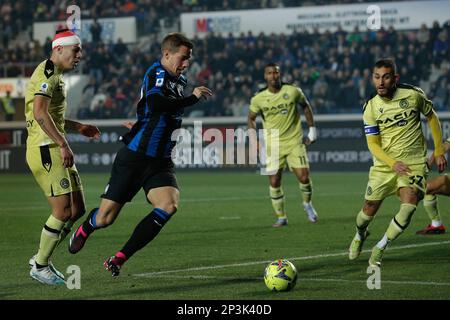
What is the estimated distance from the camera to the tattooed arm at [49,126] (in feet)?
29.1

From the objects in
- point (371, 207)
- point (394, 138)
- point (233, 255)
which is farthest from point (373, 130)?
point (233, 255)

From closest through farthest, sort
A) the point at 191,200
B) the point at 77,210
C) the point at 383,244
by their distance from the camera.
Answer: the point at 77,210, the point at 383,244, the point at 191,200

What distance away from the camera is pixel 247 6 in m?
34.4

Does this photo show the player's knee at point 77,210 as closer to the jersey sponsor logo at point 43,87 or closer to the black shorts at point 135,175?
the black shorts at point 135,175

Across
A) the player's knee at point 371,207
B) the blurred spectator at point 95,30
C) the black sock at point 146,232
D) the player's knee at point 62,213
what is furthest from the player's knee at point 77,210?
the blurred spectator at point 95,30

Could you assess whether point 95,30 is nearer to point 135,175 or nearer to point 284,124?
point 284,124

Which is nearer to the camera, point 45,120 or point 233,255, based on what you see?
point 45,120

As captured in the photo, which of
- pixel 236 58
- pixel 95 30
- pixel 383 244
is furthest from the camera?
pixel 95 30

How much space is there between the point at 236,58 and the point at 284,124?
16614 mm

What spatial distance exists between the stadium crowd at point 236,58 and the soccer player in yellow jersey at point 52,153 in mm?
20552

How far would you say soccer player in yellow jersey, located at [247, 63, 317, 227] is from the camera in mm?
15781

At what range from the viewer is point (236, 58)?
3253 cm

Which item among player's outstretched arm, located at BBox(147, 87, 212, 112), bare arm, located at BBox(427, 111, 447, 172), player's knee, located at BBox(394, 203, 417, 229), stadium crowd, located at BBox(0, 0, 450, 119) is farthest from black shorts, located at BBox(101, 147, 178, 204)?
stadium crowd, located at BBox(0, 0, 450, 119)
